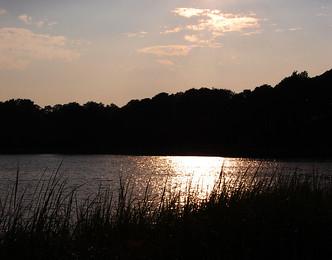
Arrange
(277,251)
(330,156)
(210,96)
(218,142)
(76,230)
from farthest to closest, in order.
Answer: (210,96), (218,142), (330,156), (76,230), (277,251)

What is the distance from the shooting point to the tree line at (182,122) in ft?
320

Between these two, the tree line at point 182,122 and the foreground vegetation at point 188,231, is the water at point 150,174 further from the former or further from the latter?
the tree line at point 182,122

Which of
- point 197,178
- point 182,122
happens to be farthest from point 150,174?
point 182,122

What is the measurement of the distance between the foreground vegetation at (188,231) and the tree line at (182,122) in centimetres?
8530

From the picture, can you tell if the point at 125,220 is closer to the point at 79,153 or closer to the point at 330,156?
the point at 330,156

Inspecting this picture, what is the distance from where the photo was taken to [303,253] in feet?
32.0

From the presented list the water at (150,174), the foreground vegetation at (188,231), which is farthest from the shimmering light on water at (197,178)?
the foreground vegetation at (188,231)

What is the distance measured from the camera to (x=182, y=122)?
5012 inches

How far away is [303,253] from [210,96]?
396 ft

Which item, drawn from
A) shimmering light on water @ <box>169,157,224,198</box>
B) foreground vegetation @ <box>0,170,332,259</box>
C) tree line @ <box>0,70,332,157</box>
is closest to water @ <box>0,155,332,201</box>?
shimmering light on water @ <box>169,157,224,198</box>

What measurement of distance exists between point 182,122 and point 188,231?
4623 inches

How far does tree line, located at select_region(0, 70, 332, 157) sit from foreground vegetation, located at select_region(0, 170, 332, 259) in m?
85.3

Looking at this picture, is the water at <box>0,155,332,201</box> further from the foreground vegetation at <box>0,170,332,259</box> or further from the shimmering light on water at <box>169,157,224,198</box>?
the foreground vegetation at <box>0,170,332,259</box>

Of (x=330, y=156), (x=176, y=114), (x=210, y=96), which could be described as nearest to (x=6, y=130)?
(x=176, y=114)
